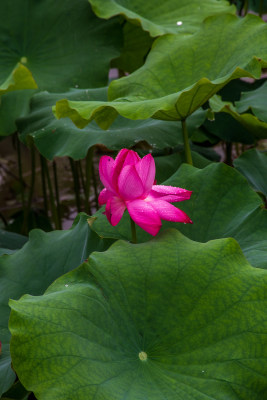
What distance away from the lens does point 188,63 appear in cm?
141

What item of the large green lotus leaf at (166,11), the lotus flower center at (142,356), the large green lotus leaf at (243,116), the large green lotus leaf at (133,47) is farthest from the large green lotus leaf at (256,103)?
the lotus flower center at (142,356)

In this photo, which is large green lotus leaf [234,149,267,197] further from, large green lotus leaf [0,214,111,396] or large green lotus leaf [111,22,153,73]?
large green lotus leaf [111,22,153,73]

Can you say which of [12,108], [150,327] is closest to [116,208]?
[150,327]

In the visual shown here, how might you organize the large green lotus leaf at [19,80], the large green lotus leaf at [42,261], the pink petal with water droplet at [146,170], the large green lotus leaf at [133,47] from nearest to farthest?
the pink petal with water droplet at [146,170]
the large green lotus leaf at [42,261]
the large green lotus leaf at [19,80]
the large green lotus leaf at [133,47]

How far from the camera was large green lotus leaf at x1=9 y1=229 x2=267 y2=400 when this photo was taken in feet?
2.65

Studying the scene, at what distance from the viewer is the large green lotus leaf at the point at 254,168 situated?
153cm

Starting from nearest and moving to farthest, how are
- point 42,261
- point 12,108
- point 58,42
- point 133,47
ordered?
point 42,261, point 12,108, point 58,42, point 133,47

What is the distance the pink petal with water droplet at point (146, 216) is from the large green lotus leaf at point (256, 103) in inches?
28.5

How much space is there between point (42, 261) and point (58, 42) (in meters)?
1.04

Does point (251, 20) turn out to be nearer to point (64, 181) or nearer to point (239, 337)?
point (239, 337)

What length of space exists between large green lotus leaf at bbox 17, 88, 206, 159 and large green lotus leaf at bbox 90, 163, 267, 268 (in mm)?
385

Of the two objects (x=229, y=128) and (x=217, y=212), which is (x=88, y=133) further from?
(x=229, y=128)

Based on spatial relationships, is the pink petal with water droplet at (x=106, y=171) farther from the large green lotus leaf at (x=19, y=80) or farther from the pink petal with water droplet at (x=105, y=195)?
the large green lotus leaf at (x=19, y=80)

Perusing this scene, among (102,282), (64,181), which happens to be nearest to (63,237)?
(102,282)
